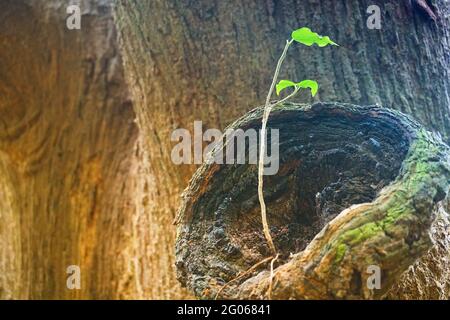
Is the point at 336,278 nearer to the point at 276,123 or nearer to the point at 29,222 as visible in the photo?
the point at 276,123

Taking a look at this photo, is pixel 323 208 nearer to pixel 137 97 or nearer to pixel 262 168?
pixel 262 168

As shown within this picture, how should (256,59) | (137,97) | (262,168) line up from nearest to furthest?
(262,168)
(256,59)
(137,97)

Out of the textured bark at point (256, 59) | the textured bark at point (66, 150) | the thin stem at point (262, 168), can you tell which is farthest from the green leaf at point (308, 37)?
the textured bark at point (66, 150)

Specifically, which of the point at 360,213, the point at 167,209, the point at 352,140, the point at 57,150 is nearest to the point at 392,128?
the point at 352,140

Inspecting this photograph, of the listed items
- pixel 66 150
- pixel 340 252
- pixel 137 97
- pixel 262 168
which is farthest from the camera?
pixel 66 150

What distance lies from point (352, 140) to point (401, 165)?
94 millimetres

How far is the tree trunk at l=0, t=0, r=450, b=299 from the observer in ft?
2.85

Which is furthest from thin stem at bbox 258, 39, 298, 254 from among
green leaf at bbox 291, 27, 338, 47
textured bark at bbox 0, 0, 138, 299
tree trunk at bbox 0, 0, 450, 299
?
textured bark at bbox 0, 0, 138, 299

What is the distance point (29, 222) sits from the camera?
4.74 ft

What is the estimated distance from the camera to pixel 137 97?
3.68ft

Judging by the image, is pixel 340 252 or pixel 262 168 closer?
pixel 340 252

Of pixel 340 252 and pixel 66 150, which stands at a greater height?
pixel 66 150

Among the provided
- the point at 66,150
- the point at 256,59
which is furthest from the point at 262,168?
the point at 66,150

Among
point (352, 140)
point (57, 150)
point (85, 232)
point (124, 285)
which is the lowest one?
point (124, 285)
